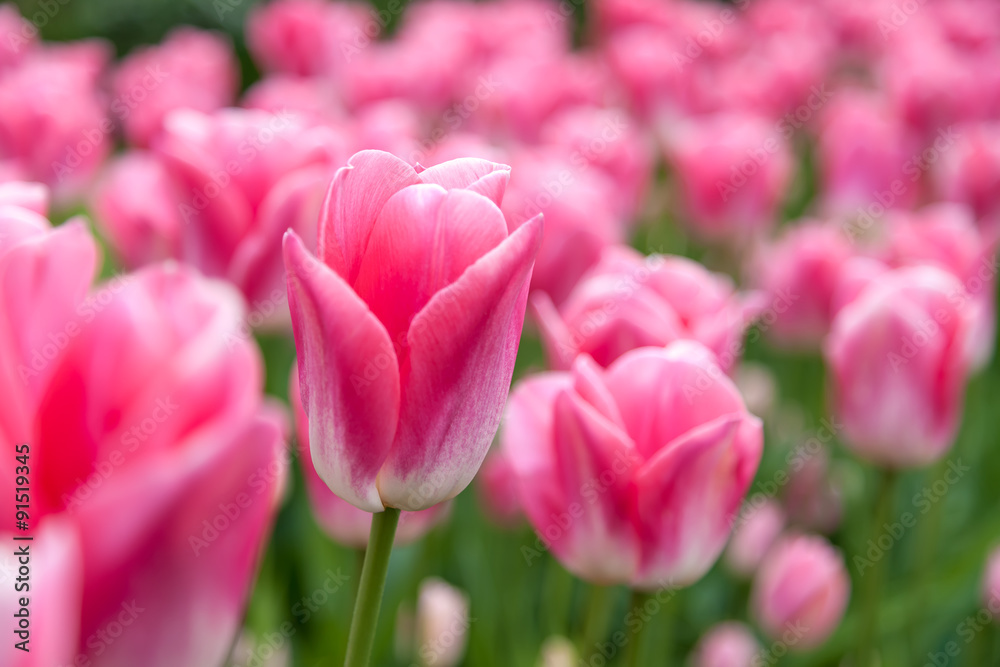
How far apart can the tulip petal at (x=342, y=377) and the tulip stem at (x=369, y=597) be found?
20 mm

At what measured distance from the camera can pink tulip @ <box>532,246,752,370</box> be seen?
62 centimetres

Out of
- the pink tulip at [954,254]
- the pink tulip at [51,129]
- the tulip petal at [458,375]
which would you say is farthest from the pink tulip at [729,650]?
the pink tulip at [51,129]

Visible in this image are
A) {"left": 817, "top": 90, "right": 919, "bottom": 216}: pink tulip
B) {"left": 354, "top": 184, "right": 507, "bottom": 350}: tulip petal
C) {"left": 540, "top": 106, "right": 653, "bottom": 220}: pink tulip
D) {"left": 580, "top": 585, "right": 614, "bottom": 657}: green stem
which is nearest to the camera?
{"left": 354, "top": 184, "right": 507, "bottom": 350}: tulip petal

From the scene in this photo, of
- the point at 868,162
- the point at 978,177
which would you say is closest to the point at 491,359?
the point at 978,177

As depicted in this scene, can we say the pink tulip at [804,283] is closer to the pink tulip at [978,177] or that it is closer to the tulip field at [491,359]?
the tulip field at [491,359]

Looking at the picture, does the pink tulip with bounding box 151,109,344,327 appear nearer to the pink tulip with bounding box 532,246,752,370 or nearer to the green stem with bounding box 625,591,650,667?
the pink tulip with bounding box 532,246,752,370

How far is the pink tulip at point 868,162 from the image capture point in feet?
5.83

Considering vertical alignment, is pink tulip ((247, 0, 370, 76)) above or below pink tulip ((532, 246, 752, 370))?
below

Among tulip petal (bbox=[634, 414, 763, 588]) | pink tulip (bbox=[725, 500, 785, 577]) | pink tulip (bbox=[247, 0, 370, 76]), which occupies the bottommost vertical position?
pink tulip (bbox=[725, 500, 785, 577])

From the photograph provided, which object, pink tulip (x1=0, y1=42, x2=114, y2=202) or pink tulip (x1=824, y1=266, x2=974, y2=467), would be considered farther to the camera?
pink tulip (x1=0, y1=42, x2=114, y2=202)

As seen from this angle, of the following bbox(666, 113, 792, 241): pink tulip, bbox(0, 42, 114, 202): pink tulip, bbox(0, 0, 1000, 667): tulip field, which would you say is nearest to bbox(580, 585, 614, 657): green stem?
bbox(0, 0, 1000, 667): tulip field

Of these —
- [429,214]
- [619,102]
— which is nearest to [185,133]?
[429,214]

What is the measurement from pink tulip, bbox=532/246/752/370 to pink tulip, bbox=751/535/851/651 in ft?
1.97

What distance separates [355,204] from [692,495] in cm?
30
